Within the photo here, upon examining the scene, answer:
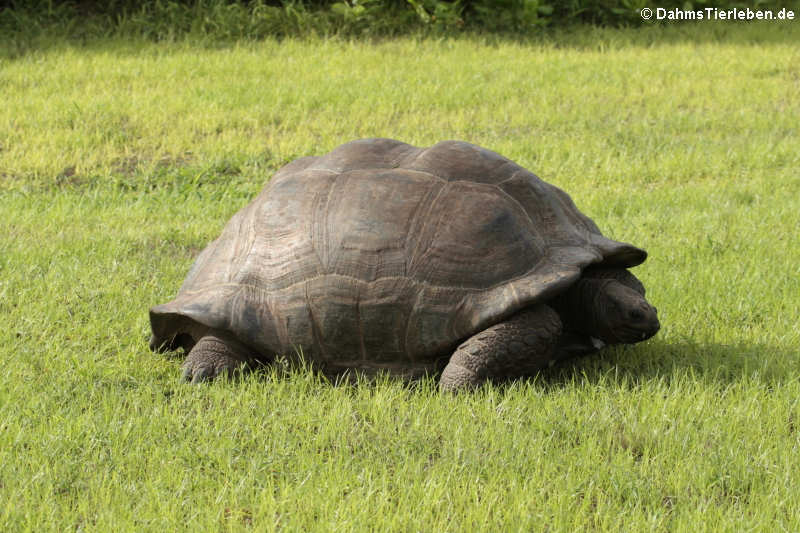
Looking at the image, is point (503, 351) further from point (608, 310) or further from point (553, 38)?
point (553, 38)

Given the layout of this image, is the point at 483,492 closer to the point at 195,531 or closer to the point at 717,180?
the point at 195,531

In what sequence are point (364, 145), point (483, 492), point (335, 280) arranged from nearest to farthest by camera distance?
1. point (483, 492)
2. point (335, 280)
3. point (364, 145)

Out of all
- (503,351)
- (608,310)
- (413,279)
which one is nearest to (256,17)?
(413,279)

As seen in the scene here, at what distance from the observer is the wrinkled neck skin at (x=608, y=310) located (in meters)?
4.59

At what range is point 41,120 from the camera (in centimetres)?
963

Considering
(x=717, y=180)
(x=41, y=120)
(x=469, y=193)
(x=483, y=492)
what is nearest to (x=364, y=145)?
(x=469, y=193)

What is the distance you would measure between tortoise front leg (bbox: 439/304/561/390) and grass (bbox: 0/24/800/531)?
120 mm

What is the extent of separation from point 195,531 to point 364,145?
233cm

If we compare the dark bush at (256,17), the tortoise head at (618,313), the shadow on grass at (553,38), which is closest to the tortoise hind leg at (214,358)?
the tortoise head at (618,313)

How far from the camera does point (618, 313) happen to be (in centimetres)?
460

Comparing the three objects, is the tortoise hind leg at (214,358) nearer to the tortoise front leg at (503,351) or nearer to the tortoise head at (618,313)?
the tortoise front leg at (503,351)

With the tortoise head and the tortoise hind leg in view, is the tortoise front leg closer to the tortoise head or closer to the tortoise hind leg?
the tortoise head

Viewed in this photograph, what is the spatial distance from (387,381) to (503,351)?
57cm

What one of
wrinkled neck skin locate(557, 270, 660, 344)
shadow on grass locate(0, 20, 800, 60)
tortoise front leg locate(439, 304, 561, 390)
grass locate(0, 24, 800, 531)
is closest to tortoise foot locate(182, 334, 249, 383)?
grass locate(0, 24, 800, 531)
